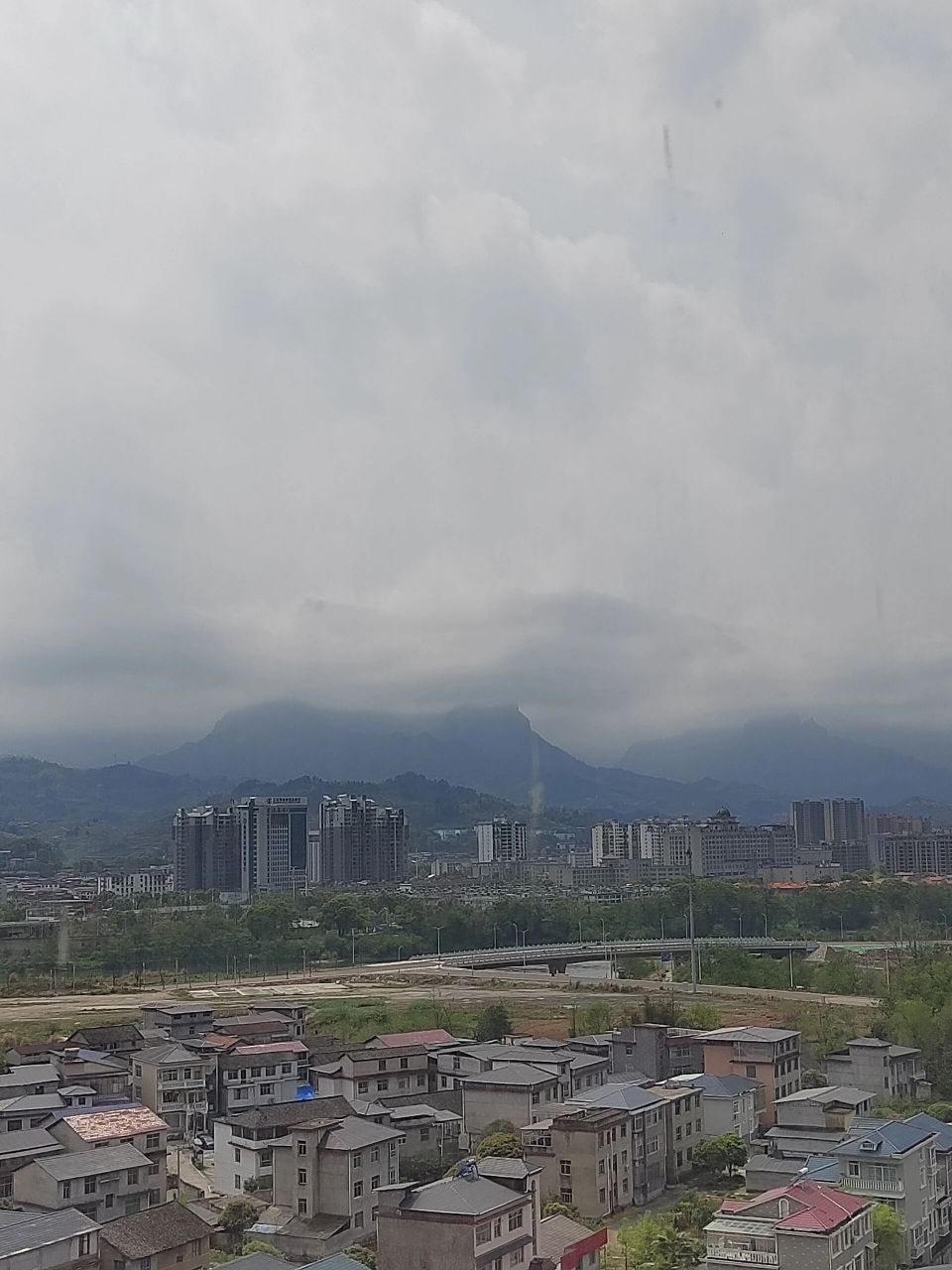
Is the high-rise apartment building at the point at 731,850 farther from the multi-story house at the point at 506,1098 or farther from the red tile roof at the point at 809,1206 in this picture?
the red tile roof at the point at 809,1206

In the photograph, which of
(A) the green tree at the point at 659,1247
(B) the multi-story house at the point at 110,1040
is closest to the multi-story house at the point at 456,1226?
(A) the green tree at the point at 659,1247

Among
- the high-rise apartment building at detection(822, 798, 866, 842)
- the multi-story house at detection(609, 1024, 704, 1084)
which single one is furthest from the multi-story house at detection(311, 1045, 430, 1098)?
the high-rise apartment building at detection(822, 798, 866, 842)

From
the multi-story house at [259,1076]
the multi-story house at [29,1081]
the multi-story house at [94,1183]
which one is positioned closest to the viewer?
the multi-story house at [94,1183]

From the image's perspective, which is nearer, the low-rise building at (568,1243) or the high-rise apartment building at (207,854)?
the low-rise building at (568,1243)

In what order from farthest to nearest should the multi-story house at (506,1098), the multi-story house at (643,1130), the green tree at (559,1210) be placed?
the multi-story house at (506,1098) < the multi-story house at (643,1130) < the green tree at (559,1210)

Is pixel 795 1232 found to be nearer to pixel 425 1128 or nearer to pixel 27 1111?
pixel 425 1128

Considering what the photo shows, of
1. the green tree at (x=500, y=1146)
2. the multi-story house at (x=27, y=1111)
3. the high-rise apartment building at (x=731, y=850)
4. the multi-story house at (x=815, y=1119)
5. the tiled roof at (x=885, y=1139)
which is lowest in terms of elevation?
the green tree at (x=500, y=1146)

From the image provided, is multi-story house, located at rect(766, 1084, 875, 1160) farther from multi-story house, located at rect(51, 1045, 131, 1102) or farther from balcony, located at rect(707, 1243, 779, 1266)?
multi-story house, located at rect(51, 1045, 131, 1102)
